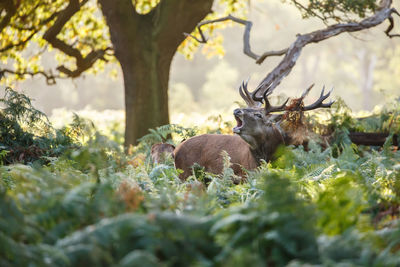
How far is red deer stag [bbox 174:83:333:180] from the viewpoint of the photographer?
21.7 feet

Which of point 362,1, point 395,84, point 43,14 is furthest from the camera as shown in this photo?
point 395,84

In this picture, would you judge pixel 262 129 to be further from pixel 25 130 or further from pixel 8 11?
pixel 8 11

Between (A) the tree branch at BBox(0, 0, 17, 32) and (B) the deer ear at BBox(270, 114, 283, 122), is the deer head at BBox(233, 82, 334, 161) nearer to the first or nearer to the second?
(B) the deer ear at BBox(270, 114, 283, 122)

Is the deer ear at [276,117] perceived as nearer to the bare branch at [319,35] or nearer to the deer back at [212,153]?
the deer back at [212,153]

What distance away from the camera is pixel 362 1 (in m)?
10.2

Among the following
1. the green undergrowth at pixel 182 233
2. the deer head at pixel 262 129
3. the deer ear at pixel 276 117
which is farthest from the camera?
the deer ear at pixel 276 117

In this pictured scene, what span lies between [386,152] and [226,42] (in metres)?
74.5

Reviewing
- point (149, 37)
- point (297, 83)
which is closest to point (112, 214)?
point (149, 37)

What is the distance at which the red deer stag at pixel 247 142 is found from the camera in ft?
21.7

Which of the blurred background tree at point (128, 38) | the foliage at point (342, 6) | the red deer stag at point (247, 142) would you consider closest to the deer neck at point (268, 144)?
the red deer stag at point (247, 142)

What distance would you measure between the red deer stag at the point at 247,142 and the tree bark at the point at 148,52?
4.53 metres

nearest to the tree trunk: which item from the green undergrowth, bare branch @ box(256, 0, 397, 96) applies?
bare branch @ box(256, 0, 397, 96)

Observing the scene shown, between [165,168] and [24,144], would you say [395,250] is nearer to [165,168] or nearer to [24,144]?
[165,168]

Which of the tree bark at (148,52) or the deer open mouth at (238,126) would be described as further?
the tree bark at (148,52)
